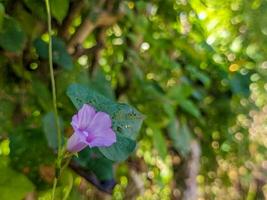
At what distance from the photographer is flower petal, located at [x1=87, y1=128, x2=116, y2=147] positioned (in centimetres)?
55

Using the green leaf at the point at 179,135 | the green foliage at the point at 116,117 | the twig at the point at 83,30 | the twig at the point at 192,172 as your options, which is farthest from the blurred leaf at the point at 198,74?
the green foliage at the point at 116,117

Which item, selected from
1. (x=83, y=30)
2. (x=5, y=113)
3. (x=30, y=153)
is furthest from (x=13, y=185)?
(x=83, y=30)

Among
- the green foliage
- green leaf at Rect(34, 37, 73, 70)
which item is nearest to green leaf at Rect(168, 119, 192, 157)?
green leaf at Rect(34, 37, 73, 70)

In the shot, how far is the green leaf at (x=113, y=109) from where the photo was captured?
1.95 feet

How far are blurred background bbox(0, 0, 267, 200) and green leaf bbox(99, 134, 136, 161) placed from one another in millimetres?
229

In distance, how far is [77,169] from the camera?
0.96 meters

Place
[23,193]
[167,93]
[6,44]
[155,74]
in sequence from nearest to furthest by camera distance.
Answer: [23,193] → [6,44] → [167,93] → [155,74]

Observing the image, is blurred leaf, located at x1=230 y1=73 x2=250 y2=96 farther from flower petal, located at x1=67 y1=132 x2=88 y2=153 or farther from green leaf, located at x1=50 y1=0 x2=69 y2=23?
flower petal, located at x1=67 y1=132 x2=88 y2=153

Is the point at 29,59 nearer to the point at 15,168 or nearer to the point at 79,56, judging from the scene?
the point at 79,56

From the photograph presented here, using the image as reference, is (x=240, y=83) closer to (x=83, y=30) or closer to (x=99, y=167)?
(x=83, y=30)

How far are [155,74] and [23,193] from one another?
0.73 meters

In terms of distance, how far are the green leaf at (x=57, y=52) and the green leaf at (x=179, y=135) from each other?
1.40ft

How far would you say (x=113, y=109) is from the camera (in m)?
0.61

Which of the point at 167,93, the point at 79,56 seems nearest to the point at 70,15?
the point at 79,56
